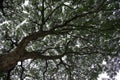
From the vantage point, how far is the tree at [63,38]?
1005cm

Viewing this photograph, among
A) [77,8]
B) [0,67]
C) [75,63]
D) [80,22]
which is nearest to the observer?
[0,67]

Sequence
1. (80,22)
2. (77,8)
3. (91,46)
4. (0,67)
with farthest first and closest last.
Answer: (91,46), (80,22), (77,8), (0,67)

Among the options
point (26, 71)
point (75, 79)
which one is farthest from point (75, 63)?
point (26, 71)

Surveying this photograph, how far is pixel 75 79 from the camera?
42.3 ft

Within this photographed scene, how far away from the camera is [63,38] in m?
12.7

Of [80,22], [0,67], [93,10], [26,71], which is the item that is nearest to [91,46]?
[80,22]

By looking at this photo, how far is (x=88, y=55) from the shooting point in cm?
1235

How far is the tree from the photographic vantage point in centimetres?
1005

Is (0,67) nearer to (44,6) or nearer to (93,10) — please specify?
(44,6)

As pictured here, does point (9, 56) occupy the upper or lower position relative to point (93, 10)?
lower

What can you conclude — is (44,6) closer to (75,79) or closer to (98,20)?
(98,20)

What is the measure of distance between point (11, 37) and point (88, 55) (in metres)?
4.02

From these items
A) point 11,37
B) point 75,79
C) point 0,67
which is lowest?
point 0,67

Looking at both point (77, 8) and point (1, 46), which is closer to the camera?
point (77, 8)
